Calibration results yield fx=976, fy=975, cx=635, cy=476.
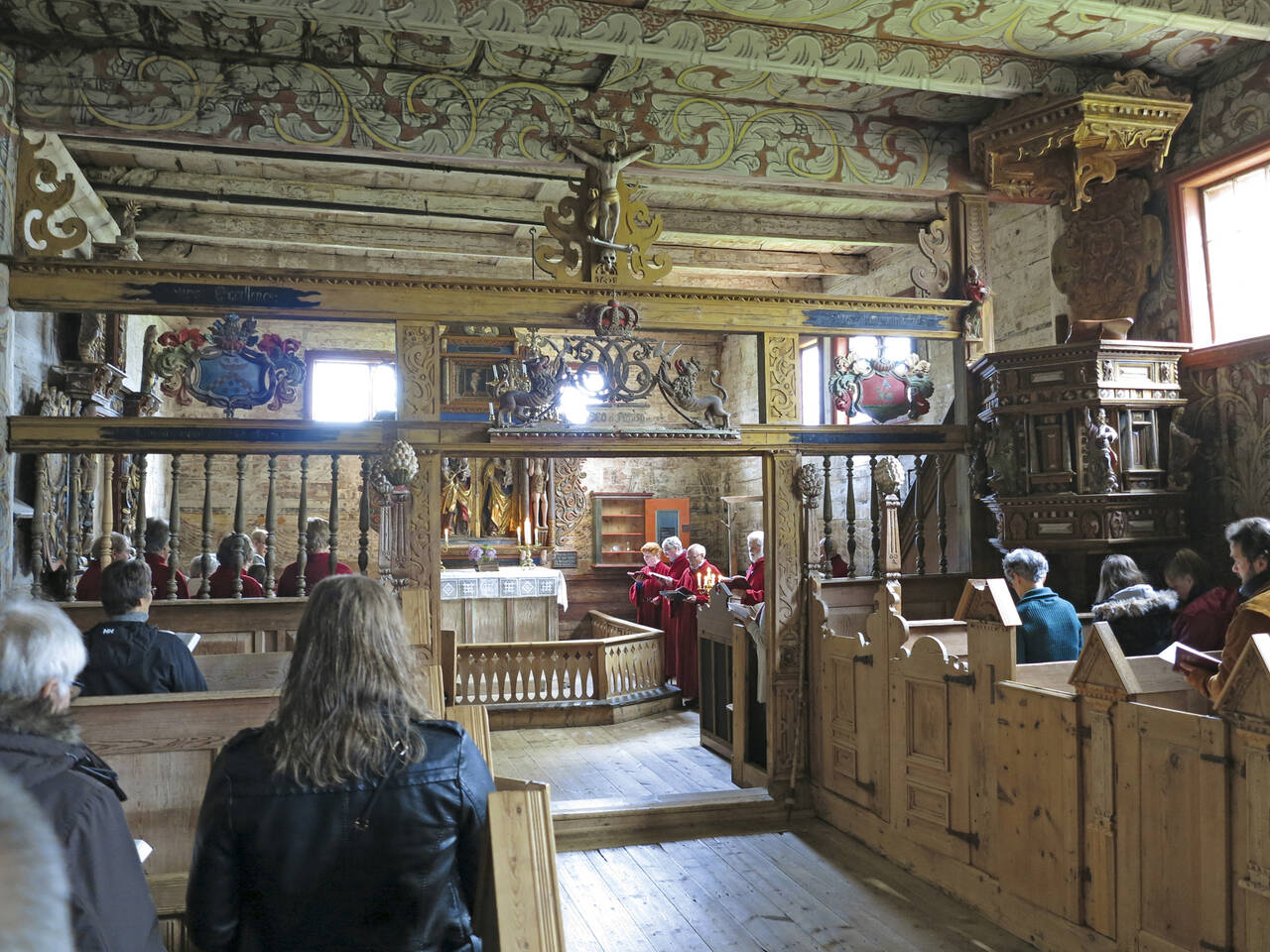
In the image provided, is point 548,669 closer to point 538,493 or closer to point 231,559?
point 231,559

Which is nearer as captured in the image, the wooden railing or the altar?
the wooden railing

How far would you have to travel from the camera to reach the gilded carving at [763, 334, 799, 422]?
18.8 feet

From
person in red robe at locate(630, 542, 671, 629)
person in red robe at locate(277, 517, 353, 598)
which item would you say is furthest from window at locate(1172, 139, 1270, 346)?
person in red robe at locate(630, 542, 671, 629)

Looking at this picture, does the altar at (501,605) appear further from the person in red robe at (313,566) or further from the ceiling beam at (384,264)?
the person in red robe at (313,566)

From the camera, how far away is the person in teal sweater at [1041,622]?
4461mm

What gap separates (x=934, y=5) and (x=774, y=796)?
4306 millimetres

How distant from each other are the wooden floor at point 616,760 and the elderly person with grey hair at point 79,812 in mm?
4142

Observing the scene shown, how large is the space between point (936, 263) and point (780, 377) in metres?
1.30

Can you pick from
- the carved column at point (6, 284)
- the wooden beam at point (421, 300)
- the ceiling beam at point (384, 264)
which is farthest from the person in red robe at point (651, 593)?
the carved column at point (6, 284)

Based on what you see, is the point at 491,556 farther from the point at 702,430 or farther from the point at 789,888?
Answer: the point at 789,888

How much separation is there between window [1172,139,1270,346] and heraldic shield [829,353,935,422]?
1648mm

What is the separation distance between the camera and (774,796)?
564 centimetres

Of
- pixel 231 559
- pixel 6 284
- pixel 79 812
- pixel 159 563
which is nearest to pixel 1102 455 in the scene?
pixel 231 559

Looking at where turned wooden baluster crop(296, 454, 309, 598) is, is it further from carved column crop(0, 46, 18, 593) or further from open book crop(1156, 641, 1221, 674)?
open book crop(1156, 641, 1221, 674)
